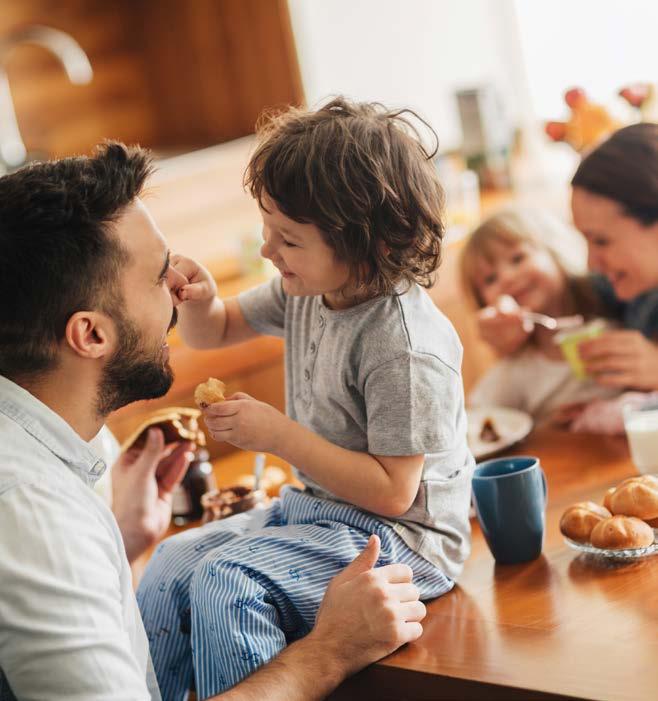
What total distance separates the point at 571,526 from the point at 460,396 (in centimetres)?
23

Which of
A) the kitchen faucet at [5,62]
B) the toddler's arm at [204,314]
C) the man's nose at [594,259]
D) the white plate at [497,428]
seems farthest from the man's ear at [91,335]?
the kitchen faucet at [5,62]

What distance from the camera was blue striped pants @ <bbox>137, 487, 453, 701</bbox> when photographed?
51.3 inches

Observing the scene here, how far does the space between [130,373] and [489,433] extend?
83 cm

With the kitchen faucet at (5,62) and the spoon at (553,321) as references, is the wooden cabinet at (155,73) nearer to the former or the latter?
the kitchen faucet at (5,62)

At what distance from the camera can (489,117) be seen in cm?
395

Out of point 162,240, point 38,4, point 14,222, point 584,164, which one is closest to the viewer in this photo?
point 14,222

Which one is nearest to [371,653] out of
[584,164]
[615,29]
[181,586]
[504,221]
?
[181,586]

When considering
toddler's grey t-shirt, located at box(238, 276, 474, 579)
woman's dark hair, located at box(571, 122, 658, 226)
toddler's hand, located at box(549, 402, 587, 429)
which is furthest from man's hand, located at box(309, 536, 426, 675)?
woman's dark hair, located at box(571, 122, 658, 226)

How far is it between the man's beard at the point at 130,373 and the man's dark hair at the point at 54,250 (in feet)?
0.15

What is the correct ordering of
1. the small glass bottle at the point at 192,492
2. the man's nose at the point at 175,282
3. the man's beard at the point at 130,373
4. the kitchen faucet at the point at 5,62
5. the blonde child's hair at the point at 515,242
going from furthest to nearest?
1. the kitchen faucet at the point at 5,62
2. the blonde child's hair at the point at 515,242
3. the small glass bottle at the point at 192,492
4. the man's nose at the point at 175,282
5. the man's beard at the point at 130,373

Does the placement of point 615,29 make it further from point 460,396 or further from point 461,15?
point 460,396

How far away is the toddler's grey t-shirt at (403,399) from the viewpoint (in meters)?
1.36

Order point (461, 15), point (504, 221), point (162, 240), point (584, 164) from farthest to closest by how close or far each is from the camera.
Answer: point (461, 15) < point (504, 221) < point (584, 164) < point (162, 240)

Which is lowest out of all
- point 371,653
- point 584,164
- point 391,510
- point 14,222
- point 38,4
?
point 371,653
